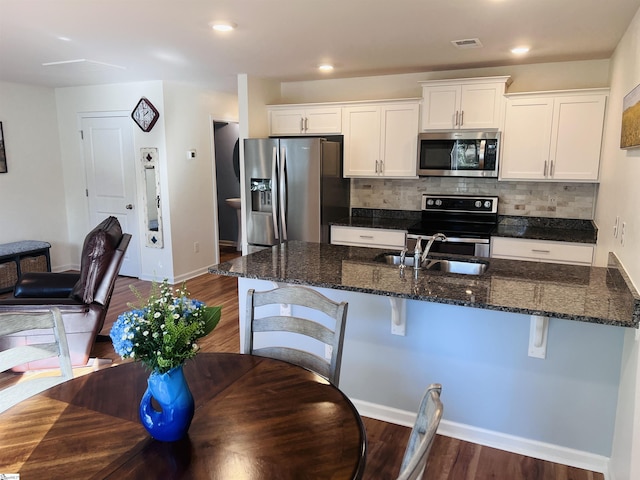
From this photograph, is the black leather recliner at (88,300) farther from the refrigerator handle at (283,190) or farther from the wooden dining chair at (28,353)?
the refrigerator handle at (283,190)

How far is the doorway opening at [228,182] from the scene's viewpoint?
289 inches

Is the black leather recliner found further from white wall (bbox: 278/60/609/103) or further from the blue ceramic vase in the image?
white wall (bbox: 278/60/609/103)

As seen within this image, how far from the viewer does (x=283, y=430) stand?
128 cm

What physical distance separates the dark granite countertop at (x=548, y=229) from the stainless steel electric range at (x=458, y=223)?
127mm

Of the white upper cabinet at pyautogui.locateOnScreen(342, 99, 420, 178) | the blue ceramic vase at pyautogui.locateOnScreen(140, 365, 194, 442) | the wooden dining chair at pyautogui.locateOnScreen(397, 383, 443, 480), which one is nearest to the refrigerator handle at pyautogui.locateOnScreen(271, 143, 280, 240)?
the white upper cabinet at pyautogui.locateOnScreen(342, 99, 420, 178)

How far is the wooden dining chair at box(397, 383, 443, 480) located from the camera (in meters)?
0.88

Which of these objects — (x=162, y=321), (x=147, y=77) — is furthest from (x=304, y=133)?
(x=162, y=321)

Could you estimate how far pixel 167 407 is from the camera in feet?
3.96

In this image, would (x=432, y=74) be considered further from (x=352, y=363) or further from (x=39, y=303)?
(x=39, y=303)

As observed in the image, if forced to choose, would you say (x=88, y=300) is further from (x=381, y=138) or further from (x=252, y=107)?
(x=381, y=138)

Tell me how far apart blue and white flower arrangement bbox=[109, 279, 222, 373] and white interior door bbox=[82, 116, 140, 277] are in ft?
15.4

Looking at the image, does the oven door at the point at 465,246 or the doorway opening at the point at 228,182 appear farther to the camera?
the doorway opening at the point at 228,182

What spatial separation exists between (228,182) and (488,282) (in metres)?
6.00

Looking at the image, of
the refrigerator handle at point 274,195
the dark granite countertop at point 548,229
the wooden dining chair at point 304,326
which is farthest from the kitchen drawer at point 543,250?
the wooden dining chair at point 304,326
